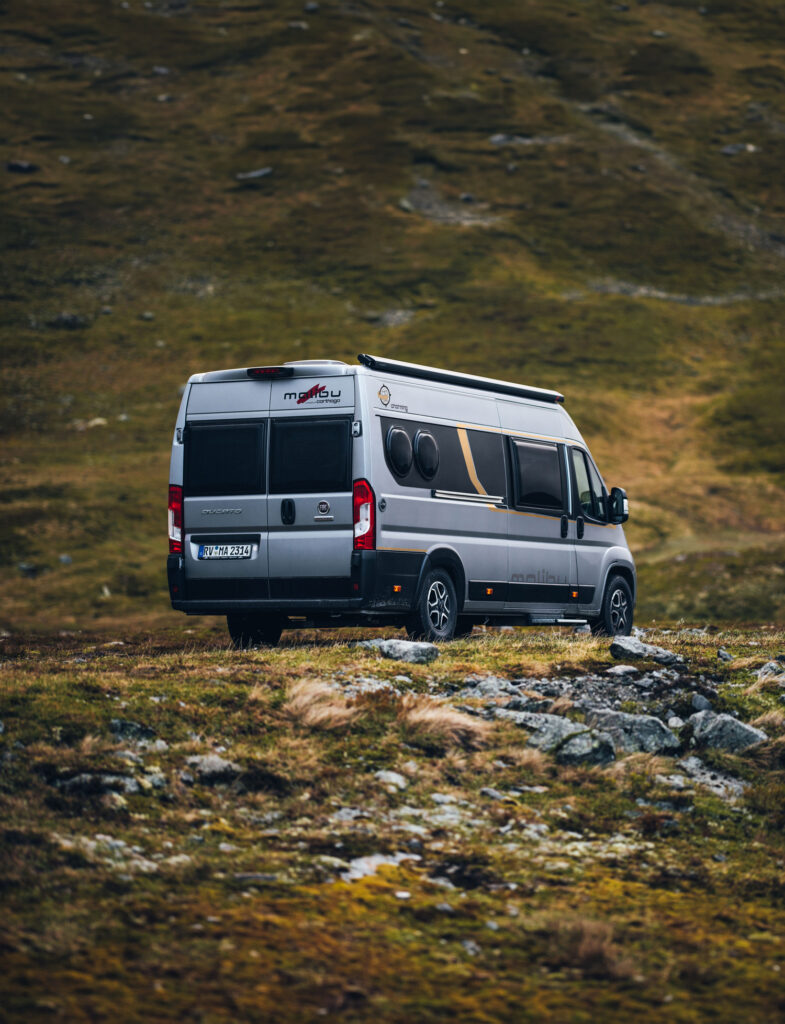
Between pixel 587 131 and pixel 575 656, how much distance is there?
275 ft

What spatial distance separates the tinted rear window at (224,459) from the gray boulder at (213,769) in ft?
19.7

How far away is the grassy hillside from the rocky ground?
2334cm

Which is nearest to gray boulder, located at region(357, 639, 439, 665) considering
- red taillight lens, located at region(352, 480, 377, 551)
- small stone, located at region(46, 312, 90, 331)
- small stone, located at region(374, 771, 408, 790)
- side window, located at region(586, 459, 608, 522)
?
red taillight lens, located at region(352, 480, 377, 551)

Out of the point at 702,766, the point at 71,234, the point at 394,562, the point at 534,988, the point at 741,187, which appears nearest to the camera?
the point at 534,988

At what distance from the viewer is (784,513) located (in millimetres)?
45156

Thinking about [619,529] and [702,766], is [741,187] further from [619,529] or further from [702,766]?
[702,766]

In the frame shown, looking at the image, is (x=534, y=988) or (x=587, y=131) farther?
(x=587, y=131)

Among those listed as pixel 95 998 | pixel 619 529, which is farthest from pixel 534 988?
pixel 619 529

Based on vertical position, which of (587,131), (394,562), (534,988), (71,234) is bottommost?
(534,988)

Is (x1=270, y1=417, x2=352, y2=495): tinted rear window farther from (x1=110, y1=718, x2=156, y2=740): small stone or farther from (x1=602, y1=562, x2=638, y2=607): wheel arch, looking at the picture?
(x1=602, y1=562, x2=638, y2=607): wheel arch

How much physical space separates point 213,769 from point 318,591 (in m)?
5.51

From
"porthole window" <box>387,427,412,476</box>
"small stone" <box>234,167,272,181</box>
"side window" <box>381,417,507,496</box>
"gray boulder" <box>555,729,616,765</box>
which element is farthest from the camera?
"small stone" <box>234,167,272,181</box>

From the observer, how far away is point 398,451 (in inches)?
564

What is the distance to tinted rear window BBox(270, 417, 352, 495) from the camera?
45.7 feet
